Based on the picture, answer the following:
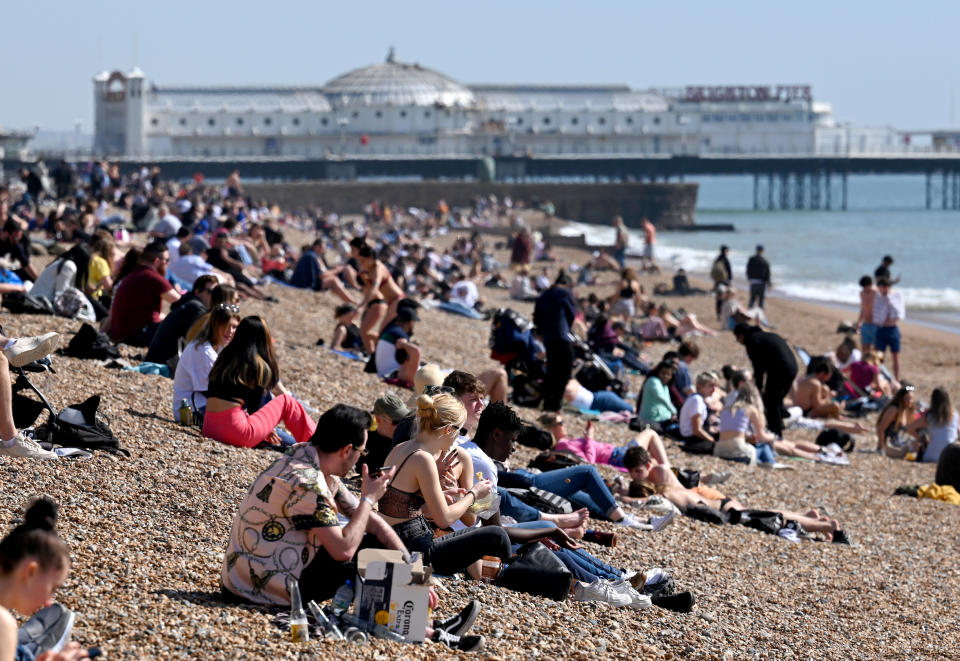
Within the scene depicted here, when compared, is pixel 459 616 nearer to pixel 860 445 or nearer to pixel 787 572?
pixel 787 572

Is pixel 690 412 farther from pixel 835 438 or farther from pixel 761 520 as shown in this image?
pixel 761 520

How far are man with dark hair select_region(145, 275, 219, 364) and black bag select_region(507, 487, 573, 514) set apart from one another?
9.89ft

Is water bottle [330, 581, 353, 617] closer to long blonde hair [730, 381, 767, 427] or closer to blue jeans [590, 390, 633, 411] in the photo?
long blonde hair [730, 381, 767, 427]

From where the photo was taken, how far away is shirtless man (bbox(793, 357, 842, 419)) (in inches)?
465

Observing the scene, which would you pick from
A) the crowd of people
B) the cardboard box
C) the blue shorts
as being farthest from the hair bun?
the blue shorts

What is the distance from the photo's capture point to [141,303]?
929 cm

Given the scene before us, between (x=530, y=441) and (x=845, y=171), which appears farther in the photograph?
(x=845, y=171)

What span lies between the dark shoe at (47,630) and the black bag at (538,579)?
2.05 metres

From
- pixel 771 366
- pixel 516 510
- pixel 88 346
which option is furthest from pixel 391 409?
pixel 771 366

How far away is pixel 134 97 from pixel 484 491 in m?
75.5

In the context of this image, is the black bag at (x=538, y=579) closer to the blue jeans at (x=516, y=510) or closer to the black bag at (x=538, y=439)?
the blue jeans at (x=516, y=510)

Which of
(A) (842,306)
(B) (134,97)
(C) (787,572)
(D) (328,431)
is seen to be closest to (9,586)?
(D) (328,431)

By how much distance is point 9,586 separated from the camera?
334 centimetres

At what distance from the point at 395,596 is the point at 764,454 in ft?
18.7
